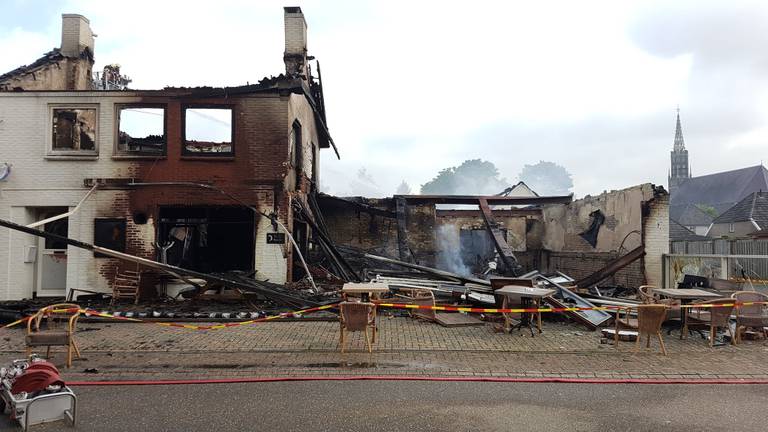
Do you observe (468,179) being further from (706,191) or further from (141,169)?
(141,169)

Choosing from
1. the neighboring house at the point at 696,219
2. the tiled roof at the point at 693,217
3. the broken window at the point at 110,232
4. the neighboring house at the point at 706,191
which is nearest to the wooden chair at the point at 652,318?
the broken window at the point at 110,232

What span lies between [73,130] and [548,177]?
124 metres

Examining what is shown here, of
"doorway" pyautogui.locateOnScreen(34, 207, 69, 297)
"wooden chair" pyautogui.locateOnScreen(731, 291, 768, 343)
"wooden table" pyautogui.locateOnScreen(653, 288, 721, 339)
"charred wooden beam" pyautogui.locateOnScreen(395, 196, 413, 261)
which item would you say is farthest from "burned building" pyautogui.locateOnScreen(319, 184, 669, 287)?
Result: "doorway" pyautogui.locateOnScreen(34, 207, 69, 297)

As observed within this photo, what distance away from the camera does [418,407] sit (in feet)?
17.4

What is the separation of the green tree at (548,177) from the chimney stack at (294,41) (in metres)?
111

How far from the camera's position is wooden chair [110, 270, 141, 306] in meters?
12.5

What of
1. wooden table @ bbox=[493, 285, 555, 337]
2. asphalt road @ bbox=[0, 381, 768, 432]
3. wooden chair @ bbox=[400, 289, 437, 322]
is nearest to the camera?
asphalt road @ bbox=[0, 381, 768, 432]

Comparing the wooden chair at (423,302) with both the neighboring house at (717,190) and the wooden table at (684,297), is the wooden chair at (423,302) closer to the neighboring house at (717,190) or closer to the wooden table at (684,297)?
the wooden table at (684,297)

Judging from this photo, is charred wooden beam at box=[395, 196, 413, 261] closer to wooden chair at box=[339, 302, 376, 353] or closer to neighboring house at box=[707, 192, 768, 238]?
wooden chair at box=[339, 302, 376, 353]

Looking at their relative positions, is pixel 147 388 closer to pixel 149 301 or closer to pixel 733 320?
pixel 149 301

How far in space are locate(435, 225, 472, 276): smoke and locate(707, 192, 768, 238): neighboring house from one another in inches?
1473

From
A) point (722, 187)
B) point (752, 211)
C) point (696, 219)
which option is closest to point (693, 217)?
point (696, 219)

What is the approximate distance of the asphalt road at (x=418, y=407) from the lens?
481 cm

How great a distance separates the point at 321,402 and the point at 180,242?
12.5m
